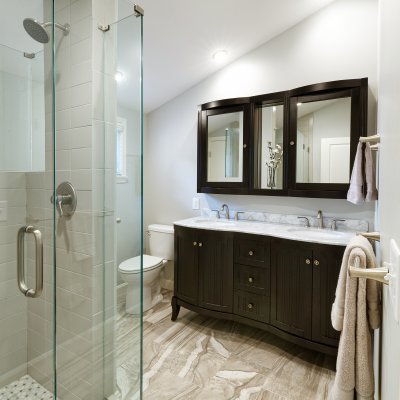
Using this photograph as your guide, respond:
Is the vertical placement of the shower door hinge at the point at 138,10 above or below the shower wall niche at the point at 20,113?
above

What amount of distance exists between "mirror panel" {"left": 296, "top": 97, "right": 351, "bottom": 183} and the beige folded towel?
1.30 metres

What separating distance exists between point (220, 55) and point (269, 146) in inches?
37.3

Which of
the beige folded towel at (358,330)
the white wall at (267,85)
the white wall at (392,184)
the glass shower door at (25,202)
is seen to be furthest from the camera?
the white wall at (267,85)

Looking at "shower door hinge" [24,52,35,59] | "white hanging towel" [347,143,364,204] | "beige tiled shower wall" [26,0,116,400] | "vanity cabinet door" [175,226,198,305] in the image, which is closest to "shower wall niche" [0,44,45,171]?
"shower door hinge" [24,52,35,59]

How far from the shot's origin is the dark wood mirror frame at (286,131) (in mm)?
1913

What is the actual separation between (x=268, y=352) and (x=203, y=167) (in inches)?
65.6

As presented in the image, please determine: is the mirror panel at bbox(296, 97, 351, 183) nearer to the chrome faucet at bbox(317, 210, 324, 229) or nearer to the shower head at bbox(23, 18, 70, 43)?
the chrome faucet at bbox(317, 210, 324, 229)

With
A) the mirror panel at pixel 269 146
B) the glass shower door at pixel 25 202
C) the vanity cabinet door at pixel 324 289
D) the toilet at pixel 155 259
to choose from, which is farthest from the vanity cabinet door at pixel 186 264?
the glass shower door at pixel 25 202

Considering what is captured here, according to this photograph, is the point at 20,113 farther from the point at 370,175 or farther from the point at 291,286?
the point at 370,175

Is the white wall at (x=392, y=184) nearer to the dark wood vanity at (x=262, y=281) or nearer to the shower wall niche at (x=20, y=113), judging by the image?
the dark wood vanity at (x=262, y=281)

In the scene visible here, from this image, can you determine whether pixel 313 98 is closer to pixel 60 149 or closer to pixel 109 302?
pixel 60 149

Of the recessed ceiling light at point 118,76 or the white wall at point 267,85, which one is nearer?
the recessed ceiling light at point 118,76

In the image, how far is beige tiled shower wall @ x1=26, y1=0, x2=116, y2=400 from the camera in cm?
134

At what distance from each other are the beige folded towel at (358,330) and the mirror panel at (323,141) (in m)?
1.30
